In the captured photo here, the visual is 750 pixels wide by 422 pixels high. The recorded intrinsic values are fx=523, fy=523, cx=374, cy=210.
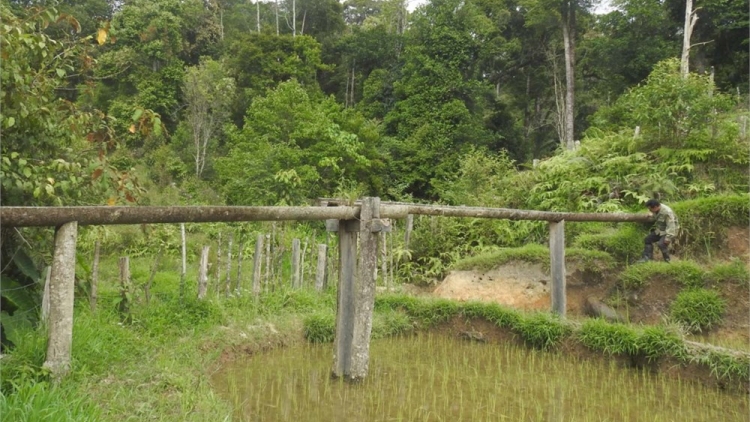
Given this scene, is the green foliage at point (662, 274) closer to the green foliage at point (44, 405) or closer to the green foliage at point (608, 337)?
the green foliage at point (608, 337)

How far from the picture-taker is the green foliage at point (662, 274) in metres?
6.96

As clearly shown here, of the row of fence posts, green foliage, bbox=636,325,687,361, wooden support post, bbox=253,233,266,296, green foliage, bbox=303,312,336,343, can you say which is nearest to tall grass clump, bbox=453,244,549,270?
the row of fence posts

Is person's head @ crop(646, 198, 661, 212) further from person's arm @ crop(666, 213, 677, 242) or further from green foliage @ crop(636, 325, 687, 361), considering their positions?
green foliage @ crop(636, 325, 687, 361)

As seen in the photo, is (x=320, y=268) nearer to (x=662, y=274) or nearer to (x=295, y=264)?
(x=295, y=264)

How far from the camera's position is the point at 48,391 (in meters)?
2.70

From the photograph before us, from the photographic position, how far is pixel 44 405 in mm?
2500

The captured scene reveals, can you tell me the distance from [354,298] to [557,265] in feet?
10.1

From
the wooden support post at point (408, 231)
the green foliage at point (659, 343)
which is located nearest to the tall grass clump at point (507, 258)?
the wooden support post at point (408, 231)

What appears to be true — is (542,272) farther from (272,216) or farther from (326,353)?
(272,216)

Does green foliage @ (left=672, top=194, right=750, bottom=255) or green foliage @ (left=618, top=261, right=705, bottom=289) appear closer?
green foliage @ (left=618, top=261, right=705, bottom=289)

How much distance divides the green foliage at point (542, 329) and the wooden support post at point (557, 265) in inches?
8.4

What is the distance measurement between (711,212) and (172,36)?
21.7 metres

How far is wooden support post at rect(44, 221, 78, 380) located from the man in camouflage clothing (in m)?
7.43

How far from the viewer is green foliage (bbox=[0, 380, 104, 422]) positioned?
2.32 meters
